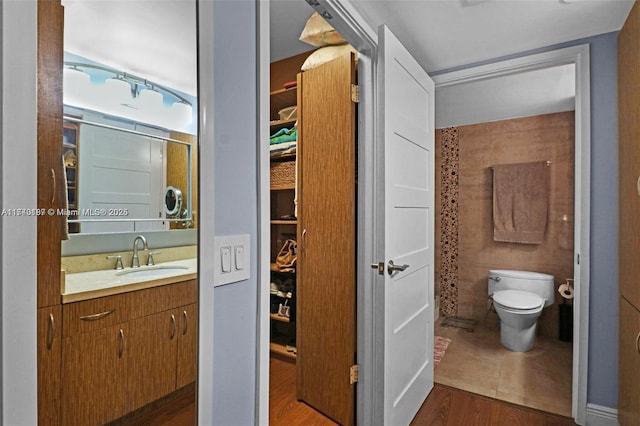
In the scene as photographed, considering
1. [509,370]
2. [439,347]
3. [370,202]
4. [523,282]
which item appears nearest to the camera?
[370,202]

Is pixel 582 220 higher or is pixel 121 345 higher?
pixel 582 220

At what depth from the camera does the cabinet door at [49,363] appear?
1.97ft

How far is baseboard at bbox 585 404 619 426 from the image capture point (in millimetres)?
1932

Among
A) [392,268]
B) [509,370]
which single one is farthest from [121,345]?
[509,370]

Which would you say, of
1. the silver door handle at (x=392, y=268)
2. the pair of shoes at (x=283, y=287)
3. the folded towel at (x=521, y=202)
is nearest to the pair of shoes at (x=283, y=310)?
the pair of shoes at (x=283, y=287)

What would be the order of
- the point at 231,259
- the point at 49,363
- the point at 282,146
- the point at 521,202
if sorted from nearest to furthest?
1. the point at 49,363
2. the point at 231,259
3. the point at 282,146
4. the point at 521,202

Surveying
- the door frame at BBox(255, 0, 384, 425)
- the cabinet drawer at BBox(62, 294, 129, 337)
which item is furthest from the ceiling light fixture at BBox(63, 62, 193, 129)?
the door frame at BBox(255, 0, 384, 425)

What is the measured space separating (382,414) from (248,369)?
944mm

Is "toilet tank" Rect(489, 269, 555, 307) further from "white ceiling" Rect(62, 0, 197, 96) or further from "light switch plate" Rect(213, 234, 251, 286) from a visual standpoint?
"white ceiling" Rect(62, 0, 197, 96)

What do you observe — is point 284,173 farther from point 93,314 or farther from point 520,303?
point 520,303

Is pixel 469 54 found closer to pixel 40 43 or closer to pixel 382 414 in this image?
pixel 382 414

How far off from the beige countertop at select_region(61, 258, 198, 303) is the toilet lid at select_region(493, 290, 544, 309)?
116 inches

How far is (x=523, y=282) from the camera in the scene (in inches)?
133

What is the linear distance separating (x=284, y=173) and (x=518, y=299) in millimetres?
2322
